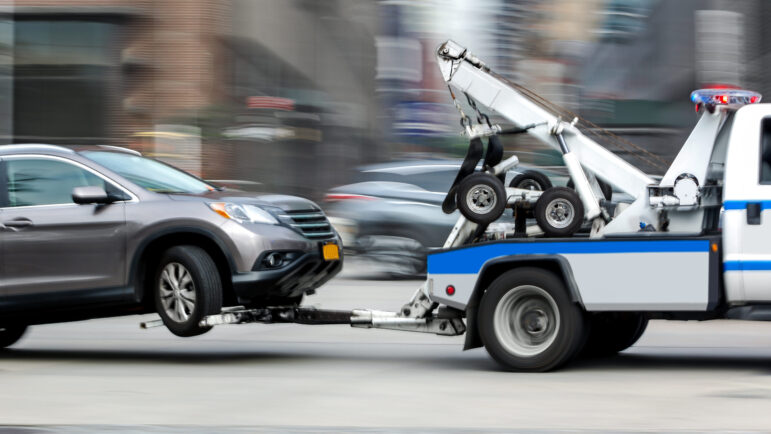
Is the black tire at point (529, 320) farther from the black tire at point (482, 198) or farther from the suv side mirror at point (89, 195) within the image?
the suv side mirror at point (89, 195)

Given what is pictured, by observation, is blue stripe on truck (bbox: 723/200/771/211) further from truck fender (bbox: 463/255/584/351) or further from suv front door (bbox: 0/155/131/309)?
suv front door (bbox: 0/155/131/309)

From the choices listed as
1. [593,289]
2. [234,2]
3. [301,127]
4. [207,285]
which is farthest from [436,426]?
[301,127]

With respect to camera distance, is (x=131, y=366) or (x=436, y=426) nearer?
(x=436, y=426)

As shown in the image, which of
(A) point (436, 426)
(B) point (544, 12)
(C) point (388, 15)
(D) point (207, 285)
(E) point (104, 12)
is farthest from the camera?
(C) point (388, 15)

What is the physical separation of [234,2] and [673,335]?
1707cm

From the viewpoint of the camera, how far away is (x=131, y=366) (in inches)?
364

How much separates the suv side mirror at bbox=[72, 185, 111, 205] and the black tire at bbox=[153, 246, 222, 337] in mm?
689

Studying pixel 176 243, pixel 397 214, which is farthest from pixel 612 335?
pixel 397 214

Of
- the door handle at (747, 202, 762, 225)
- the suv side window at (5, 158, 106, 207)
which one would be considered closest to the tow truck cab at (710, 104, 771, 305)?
the door handle at (747, 202, 762, 225)

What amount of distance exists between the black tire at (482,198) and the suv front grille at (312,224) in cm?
151

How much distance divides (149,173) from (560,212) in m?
3.64

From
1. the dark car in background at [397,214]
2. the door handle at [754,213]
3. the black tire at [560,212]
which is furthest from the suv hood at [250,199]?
the dark car in background at [397,214]

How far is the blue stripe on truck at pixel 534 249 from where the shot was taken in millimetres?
8023

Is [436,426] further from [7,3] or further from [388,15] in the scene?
[388,15]
